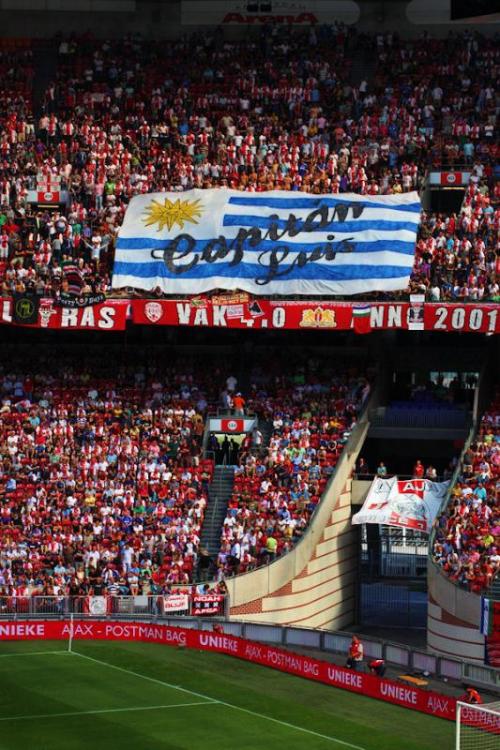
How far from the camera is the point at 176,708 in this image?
36844 mm

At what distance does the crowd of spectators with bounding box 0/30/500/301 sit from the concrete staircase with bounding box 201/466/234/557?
30.1 ft

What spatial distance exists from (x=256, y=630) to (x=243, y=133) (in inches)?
989

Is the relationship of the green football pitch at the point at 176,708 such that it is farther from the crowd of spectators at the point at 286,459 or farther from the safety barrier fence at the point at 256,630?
the crowd of spectators at the point at 286,459

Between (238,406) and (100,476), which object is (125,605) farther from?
(238,406)

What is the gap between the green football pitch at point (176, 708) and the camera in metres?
33.3

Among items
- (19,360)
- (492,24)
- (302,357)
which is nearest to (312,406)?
(302,357)

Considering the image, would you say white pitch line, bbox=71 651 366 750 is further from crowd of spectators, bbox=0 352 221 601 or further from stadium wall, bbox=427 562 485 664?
stadium wall, bbox=427 562 485 664

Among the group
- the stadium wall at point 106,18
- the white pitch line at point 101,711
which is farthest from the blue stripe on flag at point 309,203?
the white pitch line at point 101,711

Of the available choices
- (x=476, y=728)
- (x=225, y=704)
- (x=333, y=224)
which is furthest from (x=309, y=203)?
(x=476, y=728)

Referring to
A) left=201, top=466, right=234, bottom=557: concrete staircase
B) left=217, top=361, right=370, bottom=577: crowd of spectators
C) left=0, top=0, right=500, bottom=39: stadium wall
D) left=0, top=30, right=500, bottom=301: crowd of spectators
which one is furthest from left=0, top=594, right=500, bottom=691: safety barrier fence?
left=0, top=0, right=500, bottom=39: stadium wall

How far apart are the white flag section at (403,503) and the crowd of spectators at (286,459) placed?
1767 mm

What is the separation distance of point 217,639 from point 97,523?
317 inches

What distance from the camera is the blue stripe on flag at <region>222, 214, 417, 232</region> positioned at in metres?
56.0

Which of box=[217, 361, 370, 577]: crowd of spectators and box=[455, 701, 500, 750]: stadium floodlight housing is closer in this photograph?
box=[455, 701, 500, 750]: stadium floodlight housing
